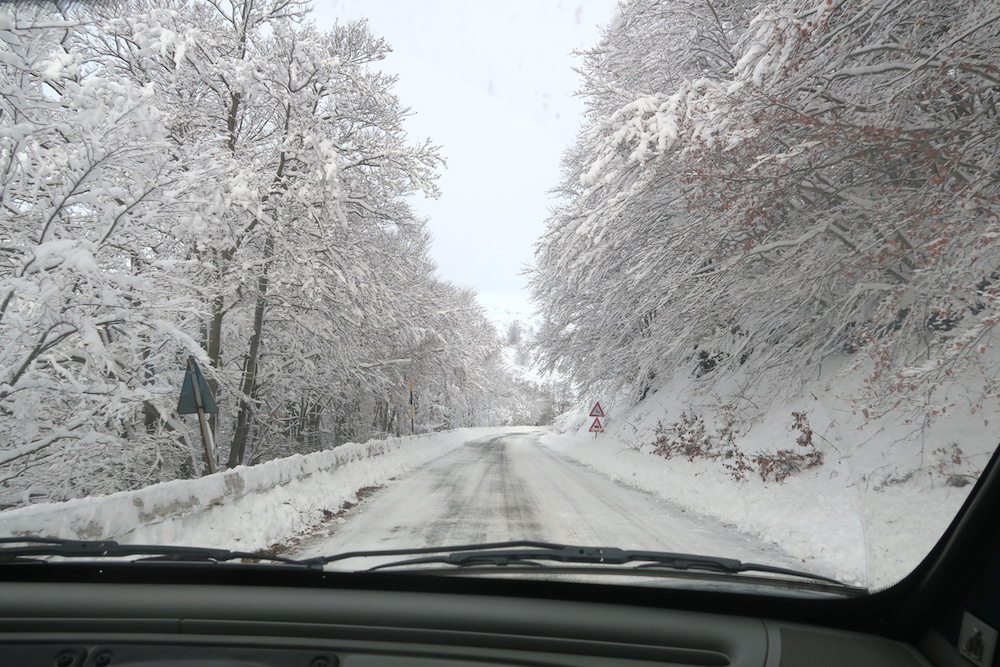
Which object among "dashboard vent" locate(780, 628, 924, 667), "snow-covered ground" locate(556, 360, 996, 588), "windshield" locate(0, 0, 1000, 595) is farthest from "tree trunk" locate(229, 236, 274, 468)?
"dashboard vent" locate(780, 628, 924, 667)

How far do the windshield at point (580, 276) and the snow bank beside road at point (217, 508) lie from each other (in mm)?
40

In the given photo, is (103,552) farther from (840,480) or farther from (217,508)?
(840,480)

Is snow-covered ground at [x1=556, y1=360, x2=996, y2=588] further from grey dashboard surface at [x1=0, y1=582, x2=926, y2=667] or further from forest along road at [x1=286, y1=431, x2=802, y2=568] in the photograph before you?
grey dashboard surface at [x1=0, y1=582, x2=926, y2=667]

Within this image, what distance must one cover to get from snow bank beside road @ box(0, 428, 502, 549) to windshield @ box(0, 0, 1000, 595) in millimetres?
40

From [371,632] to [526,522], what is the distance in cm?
453

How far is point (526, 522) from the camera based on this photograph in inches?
266

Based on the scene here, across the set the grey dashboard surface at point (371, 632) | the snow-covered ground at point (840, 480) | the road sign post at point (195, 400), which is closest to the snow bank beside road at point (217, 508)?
the road sign post at point (195, 400)

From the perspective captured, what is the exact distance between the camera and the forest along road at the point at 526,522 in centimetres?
595

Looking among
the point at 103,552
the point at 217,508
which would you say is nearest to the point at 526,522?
the point at 217,508

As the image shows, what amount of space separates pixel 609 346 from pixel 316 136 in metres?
9.50

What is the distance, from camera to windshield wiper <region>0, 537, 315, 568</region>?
2.74m

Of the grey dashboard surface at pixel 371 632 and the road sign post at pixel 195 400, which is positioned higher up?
the road sign post at pixel 195 400

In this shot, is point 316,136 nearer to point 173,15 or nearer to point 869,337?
point 173,15

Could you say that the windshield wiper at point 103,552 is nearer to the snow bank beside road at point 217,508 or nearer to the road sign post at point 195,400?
the snow bank beside road at point 217,508
